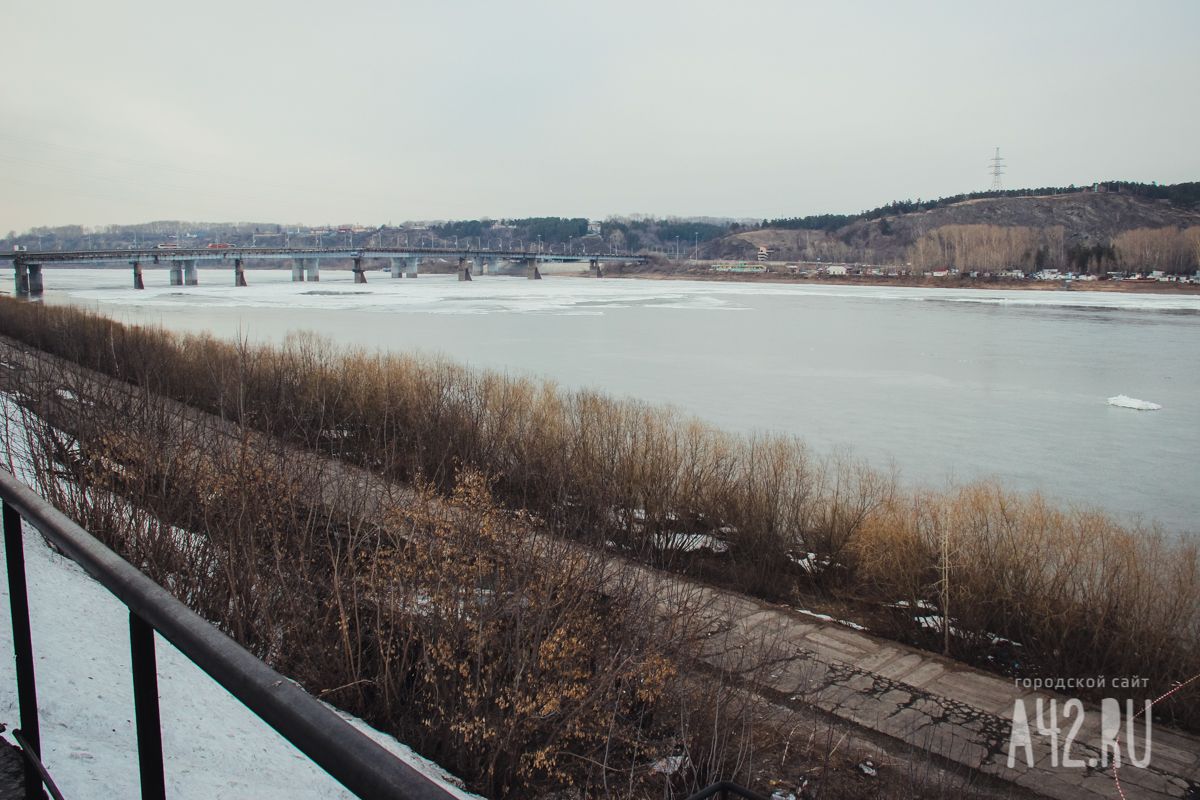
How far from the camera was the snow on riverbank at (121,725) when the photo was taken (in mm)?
3992

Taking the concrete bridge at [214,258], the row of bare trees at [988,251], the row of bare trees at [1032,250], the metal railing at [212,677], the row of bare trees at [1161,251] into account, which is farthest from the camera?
the row of bare trees at [988,251]

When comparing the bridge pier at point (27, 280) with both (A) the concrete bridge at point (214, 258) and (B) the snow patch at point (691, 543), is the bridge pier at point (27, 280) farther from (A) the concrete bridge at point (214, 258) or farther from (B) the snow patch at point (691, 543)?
(B) the snow patch at point (691, 543)

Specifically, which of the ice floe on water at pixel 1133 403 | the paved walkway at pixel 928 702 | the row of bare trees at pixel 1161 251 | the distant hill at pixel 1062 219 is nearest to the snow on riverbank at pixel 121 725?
the paved walkway at pixel 928 702

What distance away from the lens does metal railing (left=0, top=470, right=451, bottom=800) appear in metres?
1.24

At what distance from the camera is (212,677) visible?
4.84 feet

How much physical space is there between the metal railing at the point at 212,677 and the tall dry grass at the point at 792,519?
20.1ft

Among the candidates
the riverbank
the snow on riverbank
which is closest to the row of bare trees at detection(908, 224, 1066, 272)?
the riverbank

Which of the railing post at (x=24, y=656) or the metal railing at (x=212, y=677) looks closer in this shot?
the metal railing at (x=212, y=677)

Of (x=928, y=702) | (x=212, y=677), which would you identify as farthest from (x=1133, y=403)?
(x=212, y=677)

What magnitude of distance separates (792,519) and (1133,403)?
13.8 meters

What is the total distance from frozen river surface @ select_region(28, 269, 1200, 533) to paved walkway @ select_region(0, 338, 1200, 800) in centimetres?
530

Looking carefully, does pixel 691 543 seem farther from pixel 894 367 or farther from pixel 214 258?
pixel 214 258

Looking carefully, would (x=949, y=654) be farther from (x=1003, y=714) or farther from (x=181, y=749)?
(x=181, y=749)

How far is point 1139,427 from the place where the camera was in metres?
18.9
